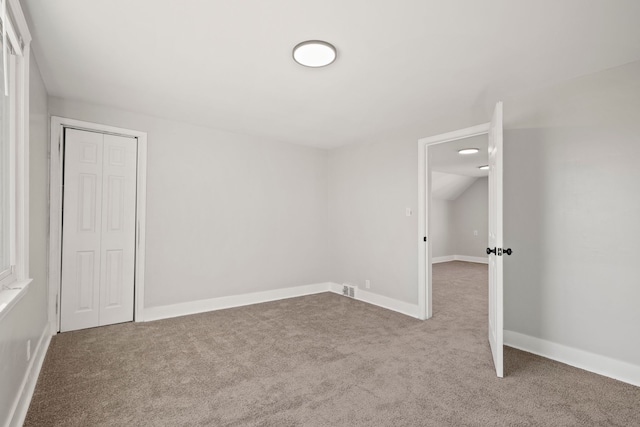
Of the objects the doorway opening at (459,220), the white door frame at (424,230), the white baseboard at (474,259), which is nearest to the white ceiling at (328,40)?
the white door frame at (424,230)

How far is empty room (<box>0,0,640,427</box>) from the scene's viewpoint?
1903 mm

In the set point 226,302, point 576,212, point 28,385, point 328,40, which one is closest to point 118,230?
point 226,302

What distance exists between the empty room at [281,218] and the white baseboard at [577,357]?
11 mm

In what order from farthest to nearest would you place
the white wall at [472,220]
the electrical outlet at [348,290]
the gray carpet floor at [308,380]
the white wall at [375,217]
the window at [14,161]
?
the white wall at [472,220] < the electrical outlet at [348,290] < the white wall at [375,217] < the gray carpet floor at [308,380] < the window at [14,161]

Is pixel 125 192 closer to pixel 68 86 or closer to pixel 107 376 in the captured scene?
pixel 68 86

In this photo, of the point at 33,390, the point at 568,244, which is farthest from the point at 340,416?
the point at 568,244

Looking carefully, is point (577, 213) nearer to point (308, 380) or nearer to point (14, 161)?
point (308, 380)

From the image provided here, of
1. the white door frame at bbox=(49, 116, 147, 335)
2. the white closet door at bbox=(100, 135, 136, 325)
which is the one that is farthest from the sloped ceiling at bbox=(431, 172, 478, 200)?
the white door frame at bbox=(49, 116, 147, 335)

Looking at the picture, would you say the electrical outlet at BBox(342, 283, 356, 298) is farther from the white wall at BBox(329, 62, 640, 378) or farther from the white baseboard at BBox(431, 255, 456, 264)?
the white baseboard at BBox(431, 255, 456, 264)

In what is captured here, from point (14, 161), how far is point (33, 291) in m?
1.05

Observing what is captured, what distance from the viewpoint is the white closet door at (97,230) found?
3.27m

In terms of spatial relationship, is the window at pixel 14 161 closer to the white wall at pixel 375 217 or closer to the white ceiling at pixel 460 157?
the white wall at pixel 375 217

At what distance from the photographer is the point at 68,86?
2.92 m

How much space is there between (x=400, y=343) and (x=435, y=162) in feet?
14.3
